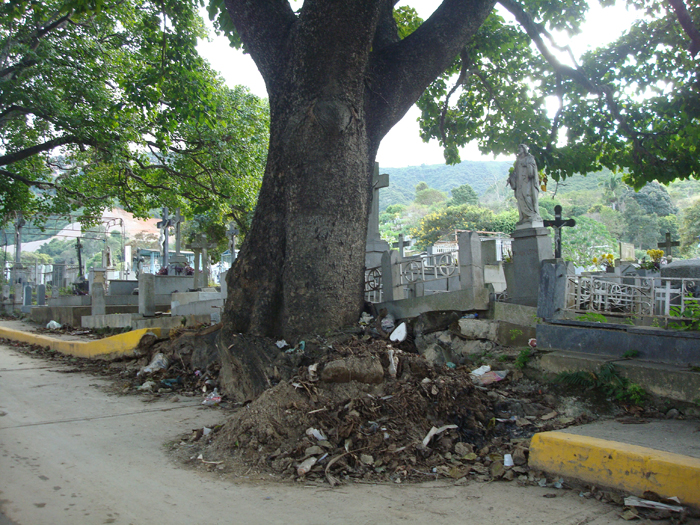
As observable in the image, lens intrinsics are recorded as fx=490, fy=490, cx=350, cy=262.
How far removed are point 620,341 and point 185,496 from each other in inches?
173

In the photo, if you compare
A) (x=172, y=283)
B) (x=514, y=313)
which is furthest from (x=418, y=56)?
(x=172, y=283)

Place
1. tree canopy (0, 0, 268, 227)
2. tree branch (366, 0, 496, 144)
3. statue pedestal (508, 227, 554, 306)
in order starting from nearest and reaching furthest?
tree branch (366, 0, 496, 144), statue pedestal (508, 227, 554, 306), tree canopy (0, 0, 268, 227)

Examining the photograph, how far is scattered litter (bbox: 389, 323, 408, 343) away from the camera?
6328mm

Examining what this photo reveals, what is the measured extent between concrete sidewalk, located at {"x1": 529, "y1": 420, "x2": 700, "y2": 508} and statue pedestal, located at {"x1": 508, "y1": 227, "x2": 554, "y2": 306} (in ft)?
11.4

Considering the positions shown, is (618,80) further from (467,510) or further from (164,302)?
(164,302)

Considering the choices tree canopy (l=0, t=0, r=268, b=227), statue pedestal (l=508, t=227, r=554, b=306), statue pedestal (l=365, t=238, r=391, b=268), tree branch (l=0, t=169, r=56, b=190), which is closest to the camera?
statue pedestal (l=508, t=227, r=554, b=306)

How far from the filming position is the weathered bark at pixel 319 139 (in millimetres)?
5832

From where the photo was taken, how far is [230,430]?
419 centimetres

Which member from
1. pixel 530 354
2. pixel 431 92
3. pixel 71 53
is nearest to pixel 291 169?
pixel 530 354

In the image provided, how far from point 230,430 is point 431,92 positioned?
916 cm

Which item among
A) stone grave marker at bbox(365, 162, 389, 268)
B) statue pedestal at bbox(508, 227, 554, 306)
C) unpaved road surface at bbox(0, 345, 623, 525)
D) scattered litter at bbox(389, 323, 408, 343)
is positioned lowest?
unpaved road surface at bbox(0, 345, 623, 525)

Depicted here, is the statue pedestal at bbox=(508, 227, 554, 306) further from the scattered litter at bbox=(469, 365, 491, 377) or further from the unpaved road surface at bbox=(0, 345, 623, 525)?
the unpaved road surface at bbox=(0, 345, 623, 525)

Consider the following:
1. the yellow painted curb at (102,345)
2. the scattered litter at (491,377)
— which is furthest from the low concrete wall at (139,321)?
the scattered litter at (491,377)

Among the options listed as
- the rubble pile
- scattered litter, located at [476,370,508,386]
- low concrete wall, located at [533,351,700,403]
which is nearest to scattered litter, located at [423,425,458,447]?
the rubble pile
